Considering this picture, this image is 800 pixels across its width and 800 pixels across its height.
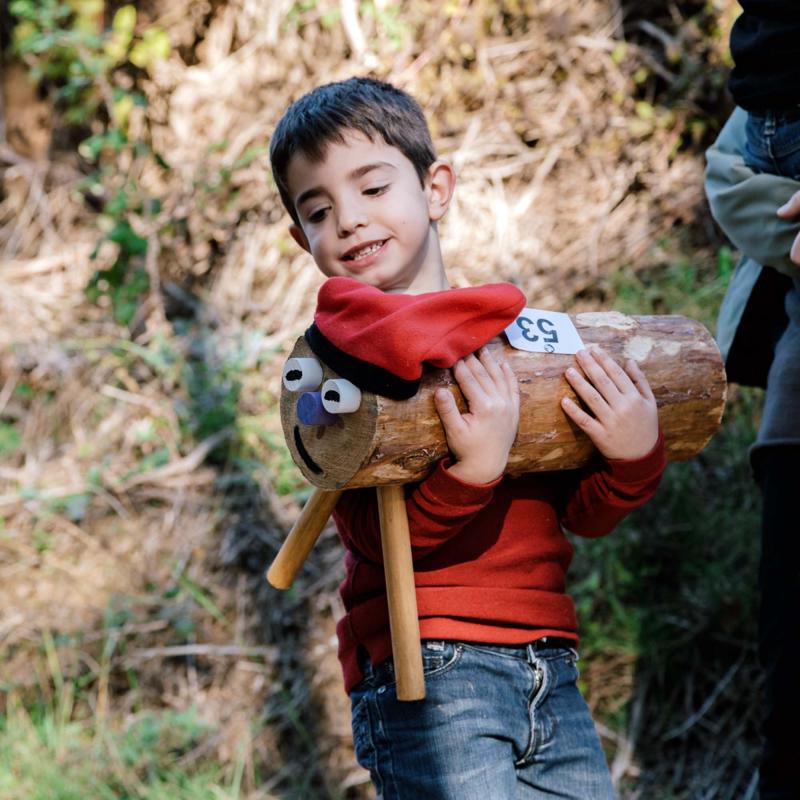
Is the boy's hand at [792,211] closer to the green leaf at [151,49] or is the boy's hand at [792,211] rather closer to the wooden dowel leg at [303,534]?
the wooden dowel leg at [303,534]

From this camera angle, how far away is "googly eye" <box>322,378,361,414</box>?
1.69m

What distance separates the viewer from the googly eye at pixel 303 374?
5.83ft

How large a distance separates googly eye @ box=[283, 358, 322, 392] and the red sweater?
9.9 inches

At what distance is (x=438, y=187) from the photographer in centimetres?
218

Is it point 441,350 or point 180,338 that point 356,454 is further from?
point 180,338

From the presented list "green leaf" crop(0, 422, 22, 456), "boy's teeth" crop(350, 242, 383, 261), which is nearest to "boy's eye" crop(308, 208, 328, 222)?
"boy's teeth" crop(350, 242, 383, 261)

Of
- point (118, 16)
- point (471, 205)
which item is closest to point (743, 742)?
point (471, 205)

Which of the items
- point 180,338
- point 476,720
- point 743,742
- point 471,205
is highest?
point 476,720

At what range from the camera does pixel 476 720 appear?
1831 mm

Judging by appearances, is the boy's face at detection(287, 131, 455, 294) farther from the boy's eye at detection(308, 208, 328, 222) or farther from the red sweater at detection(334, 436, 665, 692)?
the red sweater at detection(334, 436, 665, 692)

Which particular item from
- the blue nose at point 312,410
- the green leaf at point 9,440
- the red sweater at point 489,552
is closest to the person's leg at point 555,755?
the red sweater at point 489,552

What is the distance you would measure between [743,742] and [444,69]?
11.4 ft

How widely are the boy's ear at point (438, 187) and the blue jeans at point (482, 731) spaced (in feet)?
2.84

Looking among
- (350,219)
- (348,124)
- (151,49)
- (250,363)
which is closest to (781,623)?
(350,219)
